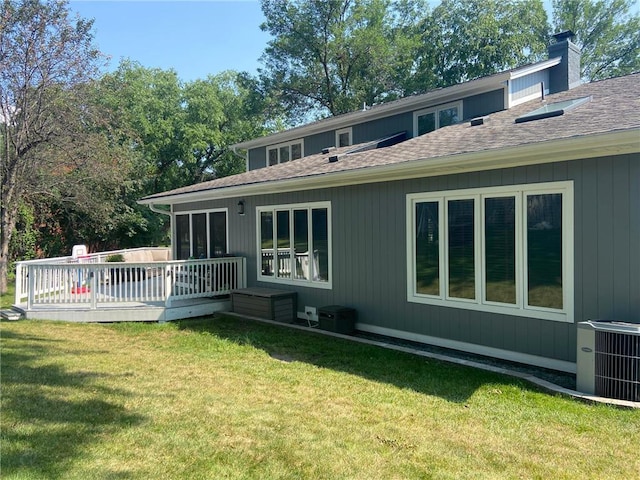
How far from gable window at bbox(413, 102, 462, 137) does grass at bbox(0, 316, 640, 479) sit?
20.2 ft

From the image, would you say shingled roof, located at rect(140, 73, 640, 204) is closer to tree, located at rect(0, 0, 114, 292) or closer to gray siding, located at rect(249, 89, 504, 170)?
gray siding, located at rect(249, 89, 504, 170)

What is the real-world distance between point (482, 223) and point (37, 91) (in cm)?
1376

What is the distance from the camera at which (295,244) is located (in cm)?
873

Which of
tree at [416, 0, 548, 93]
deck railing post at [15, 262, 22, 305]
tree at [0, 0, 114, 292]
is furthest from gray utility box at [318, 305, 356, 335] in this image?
tree at [416, 0, 548, 93]

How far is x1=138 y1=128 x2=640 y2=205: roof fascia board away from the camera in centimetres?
448

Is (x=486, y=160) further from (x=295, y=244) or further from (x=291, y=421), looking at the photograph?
(x=295, y=244)

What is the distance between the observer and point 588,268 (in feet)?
15.9

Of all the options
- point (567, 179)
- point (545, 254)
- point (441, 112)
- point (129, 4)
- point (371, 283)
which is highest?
point (129, 4)

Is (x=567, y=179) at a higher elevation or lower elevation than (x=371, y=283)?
higher

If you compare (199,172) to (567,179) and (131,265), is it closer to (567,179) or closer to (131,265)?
(131,265)

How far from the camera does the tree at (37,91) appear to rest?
41.5ft

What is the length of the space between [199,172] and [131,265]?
1956 cm

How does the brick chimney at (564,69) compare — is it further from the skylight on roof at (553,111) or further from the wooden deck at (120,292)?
the wooden deck at (120,292)

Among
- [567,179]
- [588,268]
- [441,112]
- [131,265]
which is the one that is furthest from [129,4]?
[588,268]
